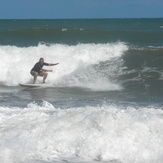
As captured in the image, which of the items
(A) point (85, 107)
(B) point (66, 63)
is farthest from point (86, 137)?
(B) point (66, 63)

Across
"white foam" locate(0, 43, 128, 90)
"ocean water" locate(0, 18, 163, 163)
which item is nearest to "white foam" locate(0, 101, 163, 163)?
"ocean water" locate(0, 18, 163, 163)

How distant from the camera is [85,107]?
875 centimetres

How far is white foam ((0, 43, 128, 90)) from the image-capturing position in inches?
633

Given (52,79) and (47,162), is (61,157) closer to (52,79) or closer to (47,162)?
(47,162)

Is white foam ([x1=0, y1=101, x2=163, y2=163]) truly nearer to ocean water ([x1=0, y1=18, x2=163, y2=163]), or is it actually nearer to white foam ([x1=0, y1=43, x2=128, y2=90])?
ocean water ([x1=0, y1=18, x2=163, y2=163])

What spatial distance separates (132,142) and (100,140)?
1.81ft

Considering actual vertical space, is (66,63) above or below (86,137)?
above

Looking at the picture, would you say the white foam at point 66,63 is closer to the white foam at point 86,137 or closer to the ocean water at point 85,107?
the ocean water at point 85,107

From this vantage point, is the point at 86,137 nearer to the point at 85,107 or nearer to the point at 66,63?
the point at 85,107

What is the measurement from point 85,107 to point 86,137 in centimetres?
197

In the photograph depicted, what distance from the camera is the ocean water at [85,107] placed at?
6.41 meters

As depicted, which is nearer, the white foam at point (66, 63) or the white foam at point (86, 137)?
the white foam at point (86, 137)

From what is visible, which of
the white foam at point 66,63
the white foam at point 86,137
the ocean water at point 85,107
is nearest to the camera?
the white foam at point 86,137

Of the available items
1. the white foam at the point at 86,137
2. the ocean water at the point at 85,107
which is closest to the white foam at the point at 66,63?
the ocean water at the point at 85,107
